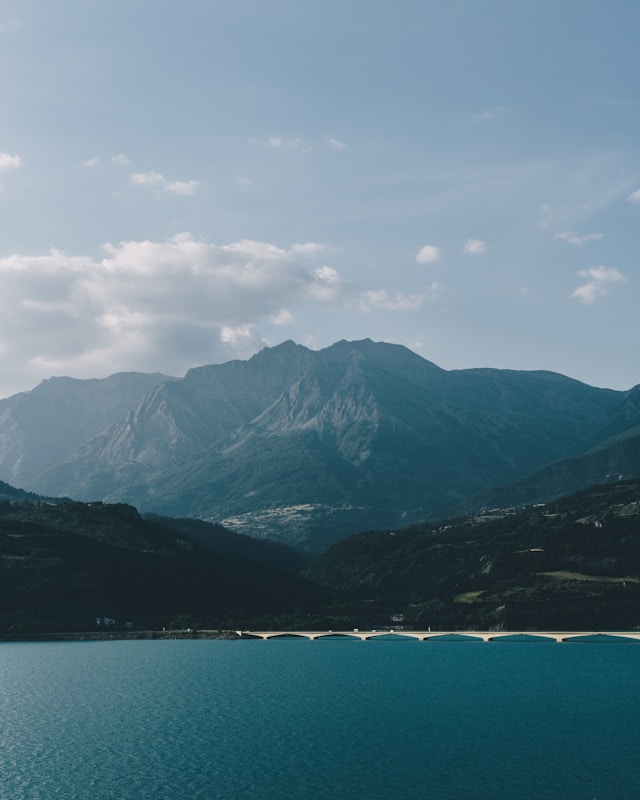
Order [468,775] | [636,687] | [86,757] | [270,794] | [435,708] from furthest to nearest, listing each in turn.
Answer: [636,687]
[435,708]
[86,757]
[468,775]
[270,794]

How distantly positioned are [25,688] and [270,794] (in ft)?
349

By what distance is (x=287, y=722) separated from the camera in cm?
14038

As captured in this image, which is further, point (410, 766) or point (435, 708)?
point (435, 708)

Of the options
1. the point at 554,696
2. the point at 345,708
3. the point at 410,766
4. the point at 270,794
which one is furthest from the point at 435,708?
the point at 270,794

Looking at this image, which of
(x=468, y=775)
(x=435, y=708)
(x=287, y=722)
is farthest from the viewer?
(x=435, y=708)

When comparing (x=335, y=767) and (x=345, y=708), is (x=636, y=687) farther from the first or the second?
(x=335, y=767)

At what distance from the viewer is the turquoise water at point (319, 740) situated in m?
98.4

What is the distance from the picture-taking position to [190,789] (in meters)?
98.1

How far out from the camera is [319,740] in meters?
125

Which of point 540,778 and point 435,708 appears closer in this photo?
point 540,778

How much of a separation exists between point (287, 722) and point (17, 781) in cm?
4962

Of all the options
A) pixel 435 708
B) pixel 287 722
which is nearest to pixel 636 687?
pixel 435 708

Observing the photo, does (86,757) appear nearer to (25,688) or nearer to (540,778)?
(540,778)

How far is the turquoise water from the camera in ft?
323
